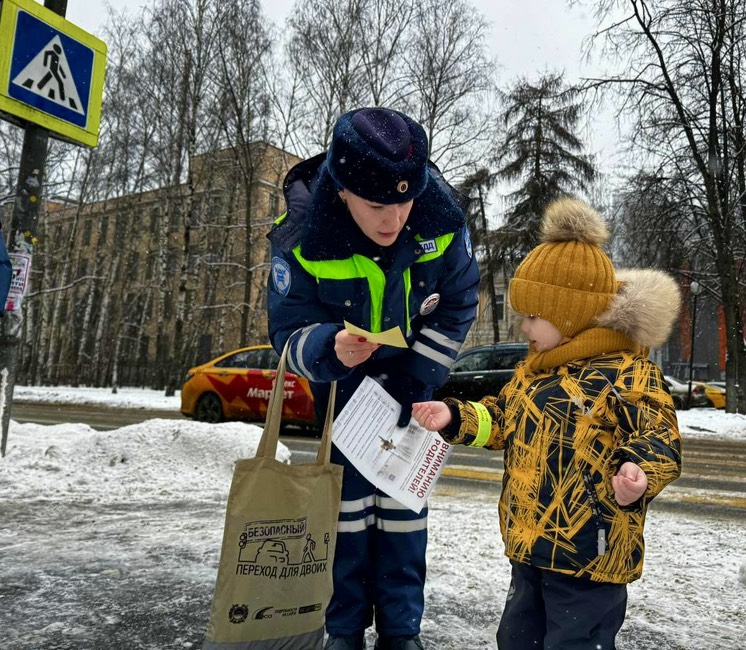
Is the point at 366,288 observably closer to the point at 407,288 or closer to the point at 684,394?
the point at 407,288

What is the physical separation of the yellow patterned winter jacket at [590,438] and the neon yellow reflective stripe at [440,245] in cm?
46

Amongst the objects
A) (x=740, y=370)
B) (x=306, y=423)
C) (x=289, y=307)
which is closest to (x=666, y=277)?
(x=289, y=307)

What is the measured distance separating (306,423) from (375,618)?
26.5 feet

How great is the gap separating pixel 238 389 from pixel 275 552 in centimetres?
907

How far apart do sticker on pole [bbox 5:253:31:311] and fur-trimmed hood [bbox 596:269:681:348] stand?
495cm

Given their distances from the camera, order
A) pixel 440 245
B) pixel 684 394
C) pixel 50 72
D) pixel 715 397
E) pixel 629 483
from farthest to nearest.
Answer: pixel 715 397 < pixel 684 394 < pixel 50 72 < pixel 440 245 < pixel 629 483

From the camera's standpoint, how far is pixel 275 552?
5.51 feet

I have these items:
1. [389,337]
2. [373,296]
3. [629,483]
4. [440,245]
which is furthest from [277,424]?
[629,483]

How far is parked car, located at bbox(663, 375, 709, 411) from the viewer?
20612mm

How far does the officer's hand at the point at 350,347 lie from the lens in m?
1.72

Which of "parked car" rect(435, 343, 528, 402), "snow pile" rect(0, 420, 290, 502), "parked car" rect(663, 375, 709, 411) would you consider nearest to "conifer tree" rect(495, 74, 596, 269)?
"parked car" rect(663, 375, 709, 411)

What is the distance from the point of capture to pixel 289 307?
204 cm

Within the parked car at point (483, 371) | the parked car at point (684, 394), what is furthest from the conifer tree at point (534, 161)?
the parked car at point (483, 371)

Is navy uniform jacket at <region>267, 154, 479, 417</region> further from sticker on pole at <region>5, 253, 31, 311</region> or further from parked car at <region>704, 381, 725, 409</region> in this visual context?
parked car at <region>704, 381, 725, 409</region>
